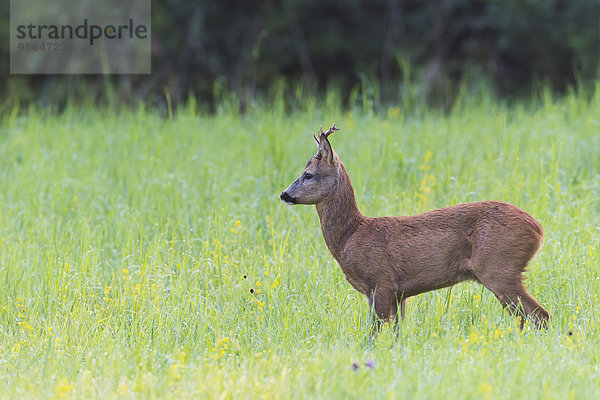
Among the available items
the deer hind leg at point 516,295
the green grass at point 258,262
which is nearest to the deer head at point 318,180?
the green grass at point 258,262

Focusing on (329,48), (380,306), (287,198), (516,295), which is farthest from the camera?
(329,48)

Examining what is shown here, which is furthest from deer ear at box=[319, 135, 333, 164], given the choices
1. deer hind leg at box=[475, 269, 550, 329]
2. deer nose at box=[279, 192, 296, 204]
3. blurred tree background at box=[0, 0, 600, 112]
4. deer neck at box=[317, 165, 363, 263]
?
blurred tree background at box=[0, 0, 600, 112]

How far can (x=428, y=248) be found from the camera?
527 centimetres

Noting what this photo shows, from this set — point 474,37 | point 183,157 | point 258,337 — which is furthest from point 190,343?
point 474,37

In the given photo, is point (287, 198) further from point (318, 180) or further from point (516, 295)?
point (516, 295)

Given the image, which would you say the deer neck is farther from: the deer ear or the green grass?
the green grass

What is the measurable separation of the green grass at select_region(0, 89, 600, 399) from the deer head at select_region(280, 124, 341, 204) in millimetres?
704

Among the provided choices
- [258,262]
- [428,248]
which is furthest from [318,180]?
[258,262]

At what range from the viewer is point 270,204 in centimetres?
782

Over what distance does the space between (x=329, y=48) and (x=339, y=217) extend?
12.7 metres

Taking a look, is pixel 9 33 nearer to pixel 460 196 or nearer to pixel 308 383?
pixel 460 196

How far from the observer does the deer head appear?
221 inches

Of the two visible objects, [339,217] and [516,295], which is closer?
[516,295]

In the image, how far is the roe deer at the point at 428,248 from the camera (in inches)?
202
